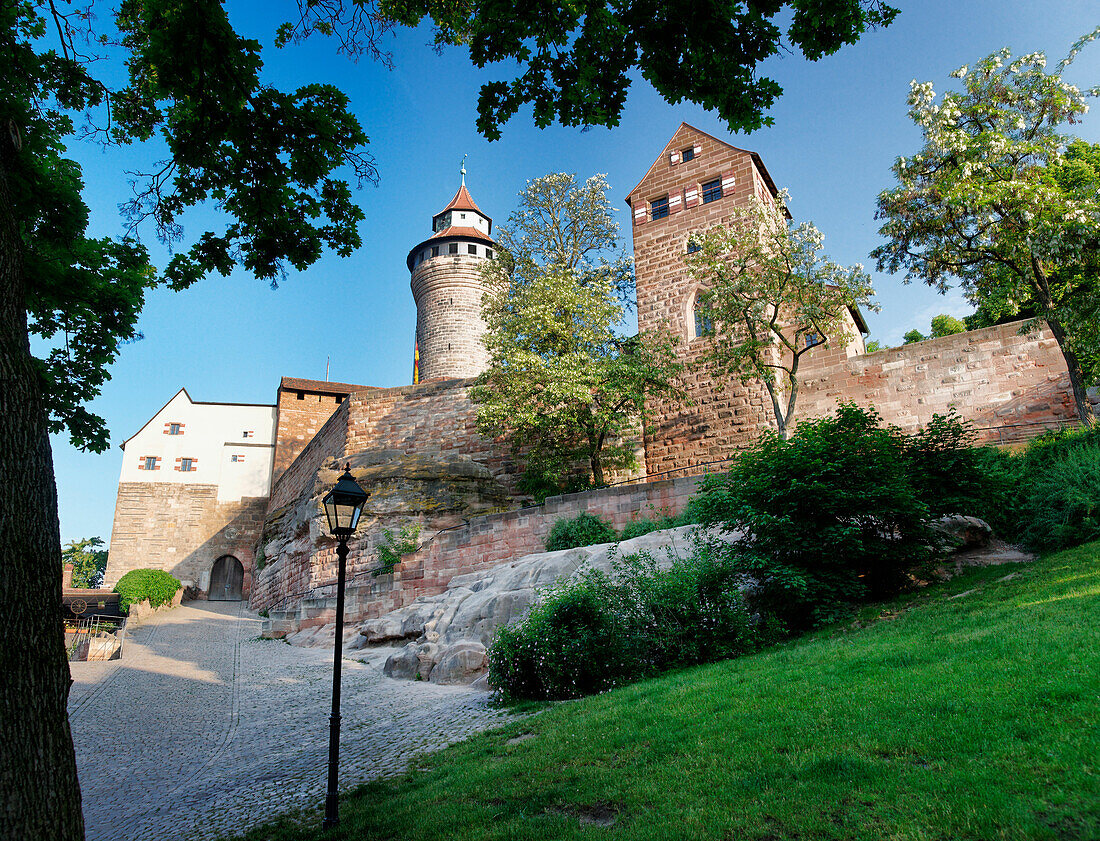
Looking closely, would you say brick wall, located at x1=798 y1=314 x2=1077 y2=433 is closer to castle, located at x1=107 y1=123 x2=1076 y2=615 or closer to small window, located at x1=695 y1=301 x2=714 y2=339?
castle, located at x1=107 y1=123 x2=1076 y2=615

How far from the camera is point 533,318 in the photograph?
19812 millimetres

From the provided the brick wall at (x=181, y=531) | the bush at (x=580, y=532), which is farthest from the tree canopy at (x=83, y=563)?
the bush at (x=580, y=532)

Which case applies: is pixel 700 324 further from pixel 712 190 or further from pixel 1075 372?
pixel 1075 372

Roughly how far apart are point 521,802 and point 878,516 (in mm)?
6847

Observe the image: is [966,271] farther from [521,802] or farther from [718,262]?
[521,802]

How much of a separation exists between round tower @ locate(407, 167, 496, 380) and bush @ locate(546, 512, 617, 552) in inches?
827

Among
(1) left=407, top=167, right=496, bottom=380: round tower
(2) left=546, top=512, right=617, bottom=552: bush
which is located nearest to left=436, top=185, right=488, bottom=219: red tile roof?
(1) left=407, top=167, right=496, bottom=380: round tower

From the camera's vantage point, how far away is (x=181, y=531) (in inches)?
1524

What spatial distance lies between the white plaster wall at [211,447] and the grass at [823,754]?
3831cm

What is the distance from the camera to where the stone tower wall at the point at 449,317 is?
120ft

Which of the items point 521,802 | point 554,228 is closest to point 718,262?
point 554,228

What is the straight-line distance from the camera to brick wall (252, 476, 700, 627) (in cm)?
1570

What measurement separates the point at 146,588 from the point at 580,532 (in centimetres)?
2169

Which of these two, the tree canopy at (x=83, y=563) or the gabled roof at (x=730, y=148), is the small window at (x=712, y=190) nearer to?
the gabled roof at (x=730, y=148)
